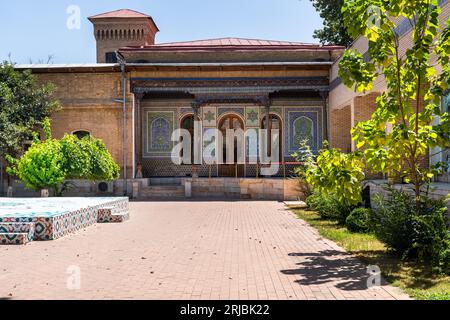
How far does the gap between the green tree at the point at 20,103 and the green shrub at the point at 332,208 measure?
13824 millimetres

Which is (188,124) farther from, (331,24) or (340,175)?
(340,175)

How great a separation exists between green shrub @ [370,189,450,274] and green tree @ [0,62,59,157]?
1777cm

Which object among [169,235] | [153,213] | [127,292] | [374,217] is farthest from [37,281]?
[153,213]

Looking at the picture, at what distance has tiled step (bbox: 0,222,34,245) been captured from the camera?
9789 millimetres

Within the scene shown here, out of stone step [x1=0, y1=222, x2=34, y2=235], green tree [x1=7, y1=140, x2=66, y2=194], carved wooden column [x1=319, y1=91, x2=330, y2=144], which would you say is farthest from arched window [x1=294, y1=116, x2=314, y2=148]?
stone step [x1=0, y1=222, x2=34, y2=235]

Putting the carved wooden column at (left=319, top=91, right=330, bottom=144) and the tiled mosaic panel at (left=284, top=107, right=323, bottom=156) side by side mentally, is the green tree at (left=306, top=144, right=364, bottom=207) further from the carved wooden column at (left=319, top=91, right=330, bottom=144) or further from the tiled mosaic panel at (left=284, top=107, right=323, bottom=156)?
the tiled mosaic panel at (left=284, top=107, right=323, bottom=156)

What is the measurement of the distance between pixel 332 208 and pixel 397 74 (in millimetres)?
→ 5747

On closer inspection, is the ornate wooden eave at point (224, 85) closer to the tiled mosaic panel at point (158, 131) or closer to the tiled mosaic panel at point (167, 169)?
the tiled mosaic panel at point (158, 131)

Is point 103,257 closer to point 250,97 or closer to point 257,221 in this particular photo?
point 257,221

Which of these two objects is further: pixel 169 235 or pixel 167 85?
pixel 167 85

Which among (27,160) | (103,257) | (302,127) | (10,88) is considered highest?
(10,88)

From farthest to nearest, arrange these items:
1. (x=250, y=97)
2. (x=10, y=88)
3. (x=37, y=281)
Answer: (x=250, y=97), (x=10, y=88), (x=37, y=281)

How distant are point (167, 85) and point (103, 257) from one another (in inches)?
653

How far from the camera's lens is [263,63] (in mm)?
23234
